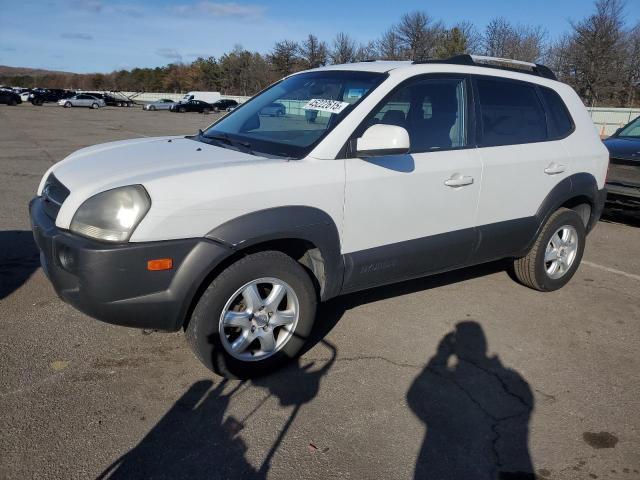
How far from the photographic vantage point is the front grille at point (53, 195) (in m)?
3.11

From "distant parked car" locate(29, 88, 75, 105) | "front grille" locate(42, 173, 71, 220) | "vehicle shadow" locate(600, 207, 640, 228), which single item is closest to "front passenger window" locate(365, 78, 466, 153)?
"front grille" locate(42, 173, 71, 220)

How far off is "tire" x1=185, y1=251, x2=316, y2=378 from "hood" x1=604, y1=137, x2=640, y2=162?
5.95 meters

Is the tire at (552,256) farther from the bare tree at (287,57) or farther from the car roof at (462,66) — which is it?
the bare tree at (287,57)

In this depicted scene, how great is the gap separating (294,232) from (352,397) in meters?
1.03

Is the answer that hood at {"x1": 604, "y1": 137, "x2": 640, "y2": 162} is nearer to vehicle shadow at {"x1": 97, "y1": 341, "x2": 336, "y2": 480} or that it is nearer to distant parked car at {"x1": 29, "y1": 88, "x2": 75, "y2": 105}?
vehicle shadow at {"x1": 97, "y1": 341, "x2": 336, "y2": 480}

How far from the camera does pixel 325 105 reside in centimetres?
364

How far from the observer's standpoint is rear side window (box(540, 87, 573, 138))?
15.3 ft

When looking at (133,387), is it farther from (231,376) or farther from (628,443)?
(628,443)

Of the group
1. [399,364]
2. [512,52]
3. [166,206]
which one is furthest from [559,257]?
[512,52]

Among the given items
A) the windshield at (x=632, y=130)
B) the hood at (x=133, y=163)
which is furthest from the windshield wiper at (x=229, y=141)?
the windshield at (x=632, y=130)

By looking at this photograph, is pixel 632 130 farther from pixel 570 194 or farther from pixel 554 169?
pixel 554 169

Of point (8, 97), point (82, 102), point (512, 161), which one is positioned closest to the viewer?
point (512, 161)

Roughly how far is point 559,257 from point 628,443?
2.36m

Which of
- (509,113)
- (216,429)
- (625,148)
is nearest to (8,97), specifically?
(625,148)
